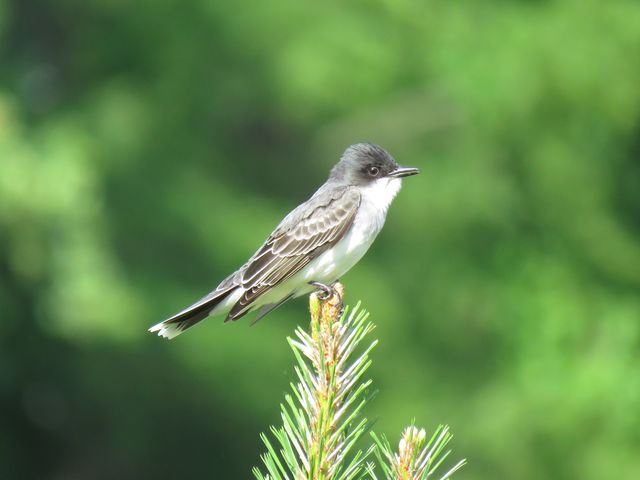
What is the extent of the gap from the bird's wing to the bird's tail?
0.09 m

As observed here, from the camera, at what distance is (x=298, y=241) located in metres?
4.59

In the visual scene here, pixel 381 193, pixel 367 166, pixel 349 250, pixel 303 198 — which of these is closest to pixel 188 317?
pixel 349 250

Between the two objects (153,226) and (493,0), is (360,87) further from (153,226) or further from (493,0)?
(153,226)

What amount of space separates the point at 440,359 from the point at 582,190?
2.09 metres

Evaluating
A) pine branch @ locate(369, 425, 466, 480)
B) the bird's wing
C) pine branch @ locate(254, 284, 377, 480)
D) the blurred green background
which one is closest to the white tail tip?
the bird's wing

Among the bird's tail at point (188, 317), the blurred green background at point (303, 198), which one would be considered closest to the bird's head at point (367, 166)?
the bird's tail at point (188, 317)

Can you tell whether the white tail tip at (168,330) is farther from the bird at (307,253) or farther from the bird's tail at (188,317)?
the bird at (307,253)

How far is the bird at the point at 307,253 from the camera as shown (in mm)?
4375

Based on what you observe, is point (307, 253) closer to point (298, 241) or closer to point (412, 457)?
point (298, 241)

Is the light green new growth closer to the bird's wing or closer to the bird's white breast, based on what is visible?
the bird's wing

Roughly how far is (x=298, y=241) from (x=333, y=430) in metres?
2.32

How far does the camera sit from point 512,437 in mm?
6684

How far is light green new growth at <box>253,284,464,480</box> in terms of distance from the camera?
2.26m

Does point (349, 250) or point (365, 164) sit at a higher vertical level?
point (365, 164)
